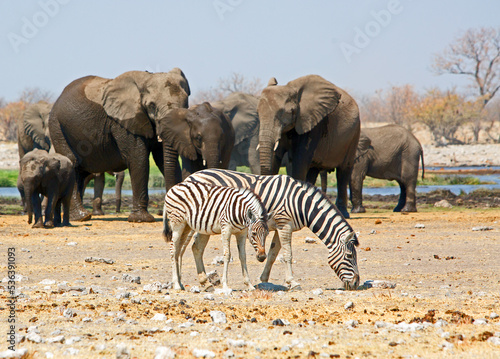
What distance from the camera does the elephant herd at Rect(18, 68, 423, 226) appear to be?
15992 millimetres

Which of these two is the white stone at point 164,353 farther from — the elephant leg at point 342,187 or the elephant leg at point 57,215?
the elephant leg at point 342,187

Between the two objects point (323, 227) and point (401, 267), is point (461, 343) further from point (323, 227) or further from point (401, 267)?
point (401, 267)

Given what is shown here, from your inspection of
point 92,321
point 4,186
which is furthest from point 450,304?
point 4,186

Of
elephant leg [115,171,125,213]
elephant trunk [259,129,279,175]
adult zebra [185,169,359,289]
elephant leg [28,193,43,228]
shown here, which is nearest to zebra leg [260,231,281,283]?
adult zebra [185,169,359,289]

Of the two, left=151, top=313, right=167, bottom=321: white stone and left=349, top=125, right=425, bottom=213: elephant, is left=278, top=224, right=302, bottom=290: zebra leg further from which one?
left=349, top=125, right=425, bottom=213: elephant

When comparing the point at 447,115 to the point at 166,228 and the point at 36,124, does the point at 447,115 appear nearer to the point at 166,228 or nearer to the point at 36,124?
the point at 36,124

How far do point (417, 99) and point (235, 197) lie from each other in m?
97.7

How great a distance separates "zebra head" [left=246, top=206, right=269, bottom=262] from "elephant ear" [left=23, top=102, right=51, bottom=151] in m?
18.1

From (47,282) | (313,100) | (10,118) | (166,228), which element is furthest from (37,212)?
(10,118)

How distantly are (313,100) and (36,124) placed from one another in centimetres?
1172

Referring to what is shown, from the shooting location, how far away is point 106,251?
1235 centimetres

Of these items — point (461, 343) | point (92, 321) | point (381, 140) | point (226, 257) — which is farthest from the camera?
point (381, 140)

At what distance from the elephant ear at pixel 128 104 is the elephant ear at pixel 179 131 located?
106 cm

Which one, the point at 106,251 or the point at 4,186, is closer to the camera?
the point at 106,251
